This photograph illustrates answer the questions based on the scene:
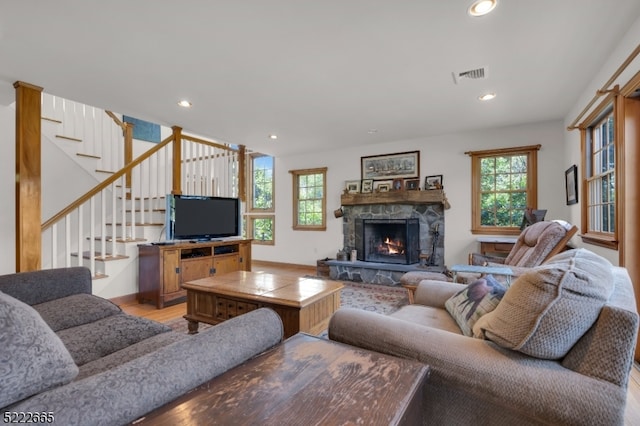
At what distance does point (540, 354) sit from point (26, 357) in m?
1.33

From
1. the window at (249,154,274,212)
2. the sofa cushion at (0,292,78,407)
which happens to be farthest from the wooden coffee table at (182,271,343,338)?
the window at (249,154,274,212)

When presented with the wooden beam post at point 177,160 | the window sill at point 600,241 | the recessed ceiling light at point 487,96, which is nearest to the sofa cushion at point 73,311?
the wooden beam post at point 177,160

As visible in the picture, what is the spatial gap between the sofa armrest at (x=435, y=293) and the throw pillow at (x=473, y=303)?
0.15 metres

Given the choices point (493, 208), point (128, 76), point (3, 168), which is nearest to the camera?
point (128, 76)

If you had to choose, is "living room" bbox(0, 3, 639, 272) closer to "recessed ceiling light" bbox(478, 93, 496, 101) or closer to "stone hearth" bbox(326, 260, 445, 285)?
"recessed ceiling light" bbox(478, 93, 496, 101)

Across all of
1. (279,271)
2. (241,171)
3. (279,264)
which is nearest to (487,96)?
(241,171)

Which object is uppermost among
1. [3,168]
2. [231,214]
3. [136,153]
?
[136,153]

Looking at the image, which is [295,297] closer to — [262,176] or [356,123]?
[356,123]

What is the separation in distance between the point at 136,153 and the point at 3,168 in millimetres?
1784

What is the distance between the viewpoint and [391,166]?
5086 millimetres

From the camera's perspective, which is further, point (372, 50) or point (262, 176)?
point (262, 176)

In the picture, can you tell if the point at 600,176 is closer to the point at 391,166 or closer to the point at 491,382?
the point at 391,166

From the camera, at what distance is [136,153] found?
5.15 metres

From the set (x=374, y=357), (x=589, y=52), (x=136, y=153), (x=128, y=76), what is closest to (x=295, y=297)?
(x=374, y=357)
